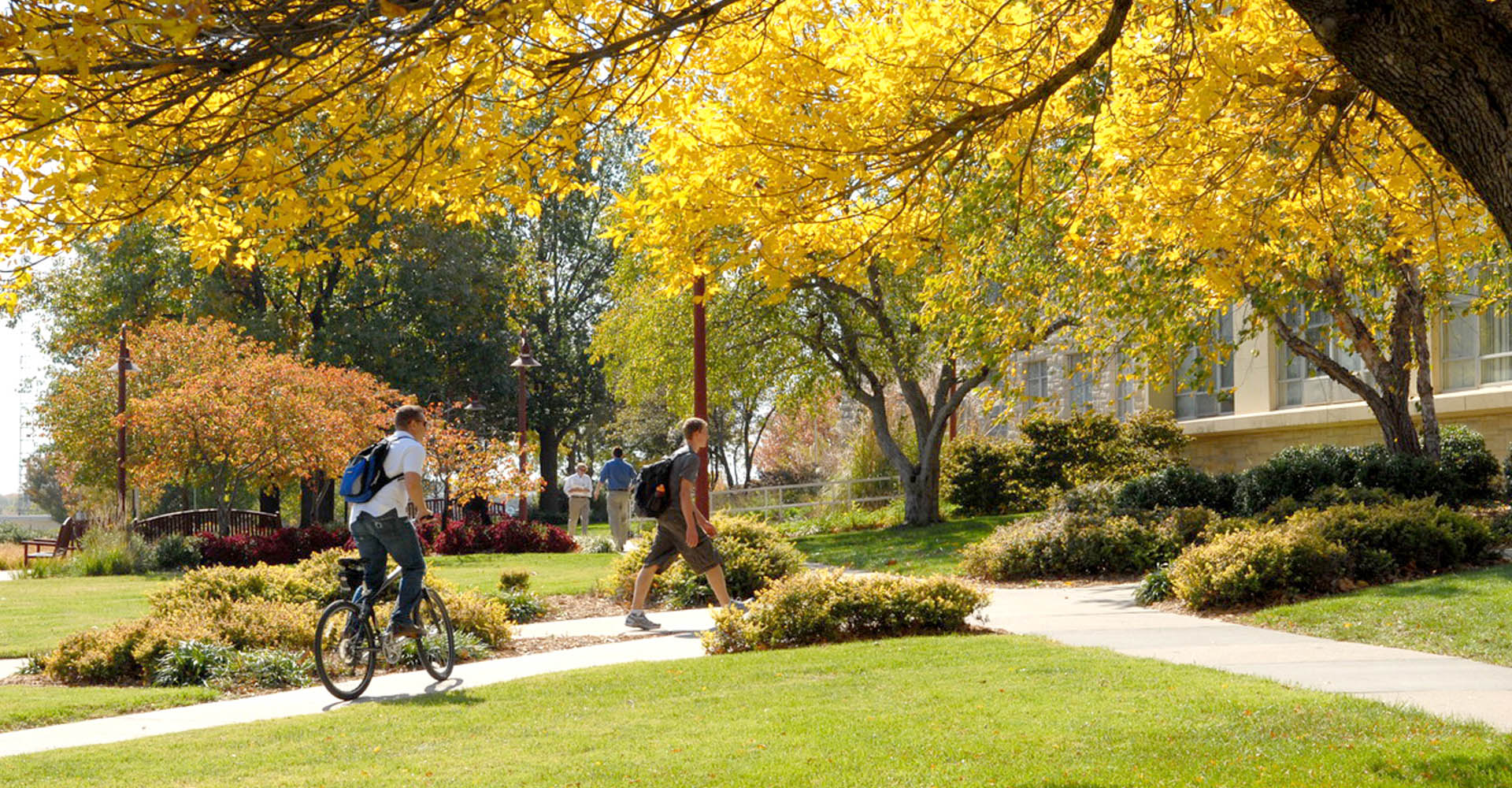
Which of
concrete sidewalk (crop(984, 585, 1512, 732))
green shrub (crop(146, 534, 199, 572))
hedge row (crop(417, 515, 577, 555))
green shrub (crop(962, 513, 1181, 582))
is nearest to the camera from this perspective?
concrete sidewalk (crop(984, 585, 1512, 732))

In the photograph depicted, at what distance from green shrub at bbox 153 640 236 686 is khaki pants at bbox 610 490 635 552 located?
14211 millimetres

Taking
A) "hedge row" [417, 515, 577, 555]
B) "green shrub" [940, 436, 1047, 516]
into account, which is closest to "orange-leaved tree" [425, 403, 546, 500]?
"hedge row" [417, 515, 577, 555]

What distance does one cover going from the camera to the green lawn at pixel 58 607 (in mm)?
12867

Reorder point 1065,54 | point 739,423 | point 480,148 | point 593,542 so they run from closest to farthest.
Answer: point 480,148 → point 1065,54 → point 593,542 → point 739,423

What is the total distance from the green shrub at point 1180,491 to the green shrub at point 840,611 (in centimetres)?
910

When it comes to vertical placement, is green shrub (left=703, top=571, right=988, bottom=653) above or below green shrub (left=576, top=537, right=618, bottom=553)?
above

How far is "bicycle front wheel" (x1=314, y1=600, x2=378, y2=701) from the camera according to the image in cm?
899

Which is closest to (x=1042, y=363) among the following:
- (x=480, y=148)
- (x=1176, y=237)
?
(x=1176, y=237)

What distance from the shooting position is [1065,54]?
28.6 feet

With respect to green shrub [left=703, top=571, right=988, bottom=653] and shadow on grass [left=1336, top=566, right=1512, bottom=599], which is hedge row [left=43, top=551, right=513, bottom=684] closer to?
green shrub [left=703, top=571, right=988, bottom=653]

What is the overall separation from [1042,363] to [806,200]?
31.5 metres

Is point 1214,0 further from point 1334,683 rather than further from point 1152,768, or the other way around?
point 1152,768

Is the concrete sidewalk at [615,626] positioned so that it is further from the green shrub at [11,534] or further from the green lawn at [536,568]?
the green shrub at [11,534]

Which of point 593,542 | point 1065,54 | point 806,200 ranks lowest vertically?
point 593,542
